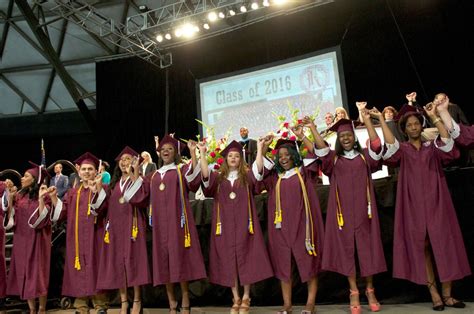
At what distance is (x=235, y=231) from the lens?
4.33 m

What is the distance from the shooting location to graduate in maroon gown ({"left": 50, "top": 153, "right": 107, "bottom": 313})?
4684 mm

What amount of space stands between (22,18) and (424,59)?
10.1 meters

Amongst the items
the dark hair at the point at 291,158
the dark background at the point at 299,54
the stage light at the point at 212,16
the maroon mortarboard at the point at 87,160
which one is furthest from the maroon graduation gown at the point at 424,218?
the stage light at the point at 212,16

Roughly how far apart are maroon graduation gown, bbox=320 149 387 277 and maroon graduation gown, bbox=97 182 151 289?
173 centimetres

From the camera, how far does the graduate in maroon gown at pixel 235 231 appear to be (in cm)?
421

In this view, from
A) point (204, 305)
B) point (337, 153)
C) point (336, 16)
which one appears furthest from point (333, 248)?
point (336, 16)

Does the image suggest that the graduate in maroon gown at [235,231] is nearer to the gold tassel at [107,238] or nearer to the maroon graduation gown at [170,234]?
the maroon graduation gown at [170,234]

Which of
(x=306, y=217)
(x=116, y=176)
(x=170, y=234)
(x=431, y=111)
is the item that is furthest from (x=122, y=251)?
(x=431, y=111)

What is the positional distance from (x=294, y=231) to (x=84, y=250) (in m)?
2.16

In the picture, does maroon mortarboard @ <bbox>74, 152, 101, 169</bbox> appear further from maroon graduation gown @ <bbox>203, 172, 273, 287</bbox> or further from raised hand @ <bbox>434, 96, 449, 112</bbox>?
raised hand @ <bbox>434, 96, 449, 112</bbox>

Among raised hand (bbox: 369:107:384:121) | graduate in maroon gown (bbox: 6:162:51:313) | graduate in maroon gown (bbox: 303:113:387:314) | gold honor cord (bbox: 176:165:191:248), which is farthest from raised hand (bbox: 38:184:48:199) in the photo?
raised hand (bbox: 369:107:384:121)

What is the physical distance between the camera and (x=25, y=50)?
13430 mm

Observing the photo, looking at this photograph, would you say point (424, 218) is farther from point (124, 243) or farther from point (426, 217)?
point (124, 243)

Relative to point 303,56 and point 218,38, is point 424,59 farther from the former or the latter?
point 218,38
